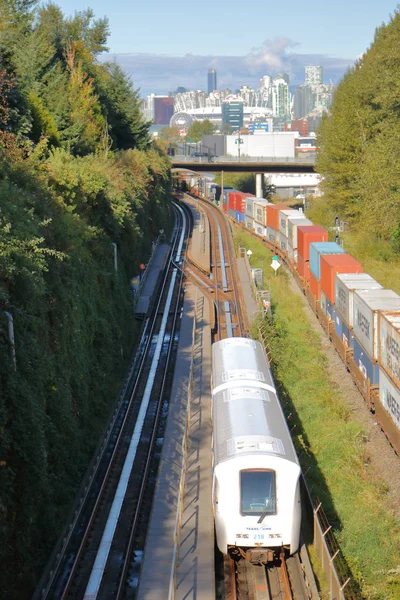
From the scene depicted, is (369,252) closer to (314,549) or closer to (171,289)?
(171,289)

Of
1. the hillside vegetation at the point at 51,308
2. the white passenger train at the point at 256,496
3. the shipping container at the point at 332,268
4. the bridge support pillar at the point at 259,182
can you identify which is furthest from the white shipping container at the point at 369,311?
the bridge support pillar at the point at 259,182

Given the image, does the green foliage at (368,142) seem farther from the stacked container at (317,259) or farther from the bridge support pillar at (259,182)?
the bridge support pillar at (259,182)

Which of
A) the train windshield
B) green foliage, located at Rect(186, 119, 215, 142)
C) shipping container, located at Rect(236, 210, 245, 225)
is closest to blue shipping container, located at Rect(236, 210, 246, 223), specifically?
shipping container, located at Rect(236, 210, 245, 225)

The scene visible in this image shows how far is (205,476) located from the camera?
1694cm

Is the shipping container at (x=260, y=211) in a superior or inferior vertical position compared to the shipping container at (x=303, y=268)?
superior

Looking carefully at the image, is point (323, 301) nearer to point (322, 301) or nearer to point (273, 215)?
point (322, 301)

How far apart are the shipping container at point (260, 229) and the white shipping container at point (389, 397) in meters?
37.3

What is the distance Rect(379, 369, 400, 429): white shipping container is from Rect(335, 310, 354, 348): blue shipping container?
468cm

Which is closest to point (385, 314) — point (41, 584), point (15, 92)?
point (41, 584)

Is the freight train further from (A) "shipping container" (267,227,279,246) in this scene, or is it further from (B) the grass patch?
(A) "shipping container" (267,227,279,246)

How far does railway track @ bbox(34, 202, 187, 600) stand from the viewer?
13.5 meters

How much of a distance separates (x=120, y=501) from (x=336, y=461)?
18.6ft

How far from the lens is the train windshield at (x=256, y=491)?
12977 mm

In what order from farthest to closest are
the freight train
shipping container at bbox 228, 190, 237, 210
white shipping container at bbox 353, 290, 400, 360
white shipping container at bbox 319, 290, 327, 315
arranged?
shipping container at bbox 228, 190, 237, 210 < white shipping container at bbox 319, 290, 327, 315 < white shipping container at bbox 353, 290, 400, 360 < the freight train
